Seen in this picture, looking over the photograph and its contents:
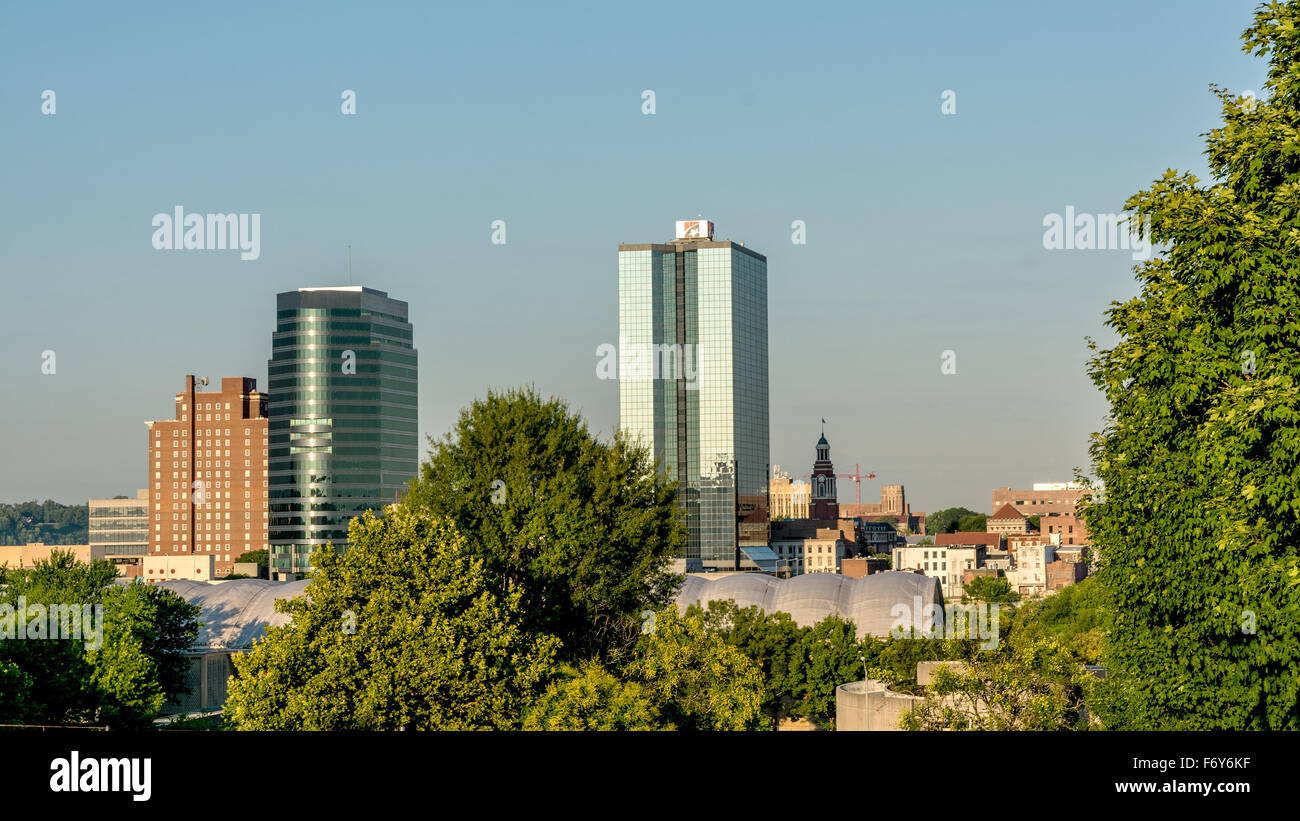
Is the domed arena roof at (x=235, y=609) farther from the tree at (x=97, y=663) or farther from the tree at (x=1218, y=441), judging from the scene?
the tree at (x=1218, y=441)

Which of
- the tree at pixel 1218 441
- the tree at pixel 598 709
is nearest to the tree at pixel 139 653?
the tree at pixel 598 709

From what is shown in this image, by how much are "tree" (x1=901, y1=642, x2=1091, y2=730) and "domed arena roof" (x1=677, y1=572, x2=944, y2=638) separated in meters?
47.6

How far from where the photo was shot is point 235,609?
91.9 meters

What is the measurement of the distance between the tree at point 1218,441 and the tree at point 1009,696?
113 inches

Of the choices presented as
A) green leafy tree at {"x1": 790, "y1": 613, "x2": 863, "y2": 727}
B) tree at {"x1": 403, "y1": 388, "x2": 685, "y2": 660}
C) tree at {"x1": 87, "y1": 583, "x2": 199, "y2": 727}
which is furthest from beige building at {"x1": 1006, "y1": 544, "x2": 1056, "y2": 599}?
tree at {"x1": 403, "y1": 388, "x2": 685, "y2": 660}

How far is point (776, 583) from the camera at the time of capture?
99.4 m

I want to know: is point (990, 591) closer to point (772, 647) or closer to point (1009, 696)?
point (772, 647)

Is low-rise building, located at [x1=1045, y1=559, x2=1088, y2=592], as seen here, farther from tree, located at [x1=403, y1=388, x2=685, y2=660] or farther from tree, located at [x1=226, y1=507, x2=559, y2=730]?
tree, located at [x1=226, y1=507, x2=559, y2=730]

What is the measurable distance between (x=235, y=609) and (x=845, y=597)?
46518 mm
